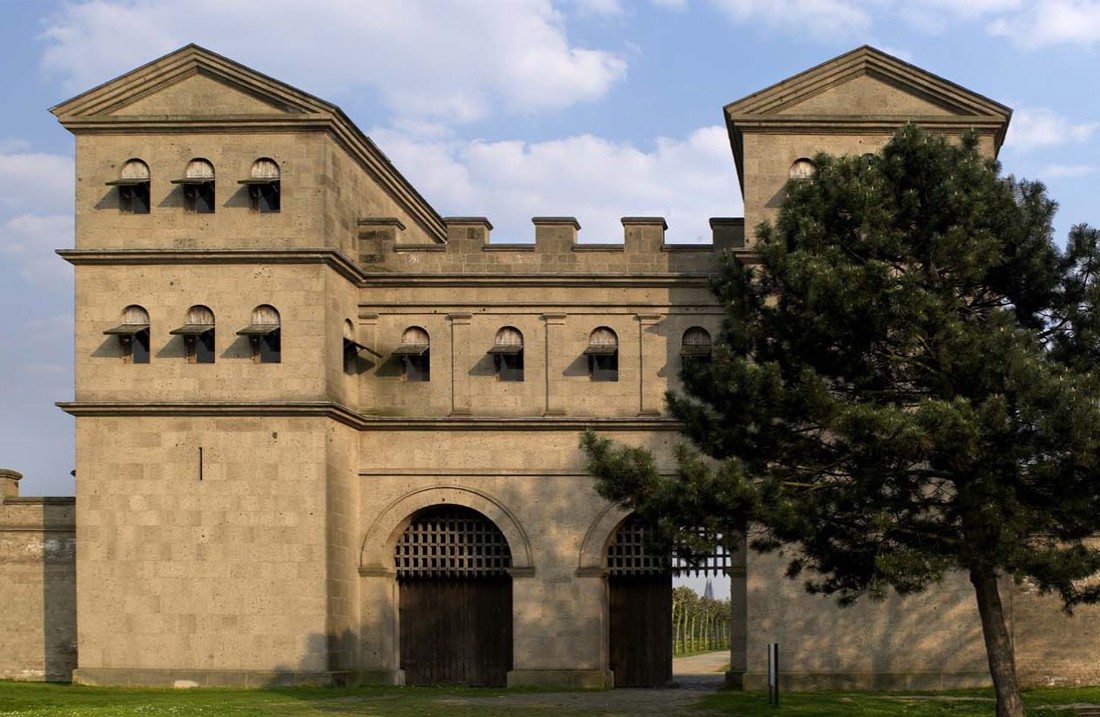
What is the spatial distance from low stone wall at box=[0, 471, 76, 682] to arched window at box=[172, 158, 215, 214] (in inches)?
316

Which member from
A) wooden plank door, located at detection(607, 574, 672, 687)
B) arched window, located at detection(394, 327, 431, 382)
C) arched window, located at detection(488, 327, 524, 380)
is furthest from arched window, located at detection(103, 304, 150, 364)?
wooden plank door, located at detection(607, 574, 672, 687)

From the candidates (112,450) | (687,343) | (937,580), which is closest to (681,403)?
(937,580)

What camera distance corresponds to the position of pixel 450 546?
138ft

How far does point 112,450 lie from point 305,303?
5686 millimetres

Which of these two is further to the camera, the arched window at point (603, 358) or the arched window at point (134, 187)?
the arched window at point (603, 358)

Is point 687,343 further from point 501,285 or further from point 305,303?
point 305,303

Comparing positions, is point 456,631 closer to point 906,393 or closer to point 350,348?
point 350,348

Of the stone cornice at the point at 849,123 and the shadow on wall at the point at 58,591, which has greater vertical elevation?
the stone cornice at the point at 849,123

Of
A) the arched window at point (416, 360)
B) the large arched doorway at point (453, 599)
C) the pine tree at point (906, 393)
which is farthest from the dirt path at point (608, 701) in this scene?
the arched window at point (416, 360)

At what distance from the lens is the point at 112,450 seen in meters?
39.4

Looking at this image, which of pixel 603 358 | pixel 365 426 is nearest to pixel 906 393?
pixel 603 358

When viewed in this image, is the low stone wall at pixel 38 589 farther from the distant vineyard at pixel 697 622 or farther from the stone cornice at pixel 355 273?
the distant vineyard at pixel 697 622

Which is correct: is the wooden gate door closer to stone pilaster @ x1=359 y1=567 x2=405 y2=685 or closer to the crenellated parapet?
stone pilaster @ x1=359 y1=567 x2=405 y2=685

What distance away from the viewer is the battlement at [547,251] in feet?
138
